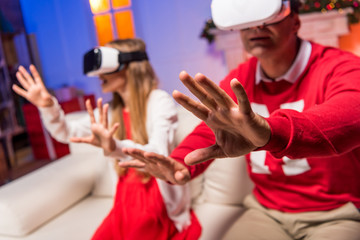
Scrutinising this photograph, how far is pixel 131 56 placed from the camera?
1.45 metres

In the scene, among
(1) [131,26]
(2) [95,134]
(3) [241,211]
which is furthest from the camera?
(1) [131,26]

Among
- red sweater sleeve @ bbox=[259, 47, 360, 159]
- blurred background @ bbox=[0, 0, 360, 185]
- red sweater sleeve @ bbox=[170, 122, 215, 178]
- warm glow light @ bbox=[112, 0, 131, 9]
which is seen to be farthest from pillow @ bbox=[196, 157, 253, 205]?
warm glow light @ bbox=[112, 0, 131, 9]

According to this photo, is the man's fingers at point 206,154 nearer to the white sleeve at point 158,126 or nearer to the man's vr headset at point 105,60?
the white sleeve at point 158,126

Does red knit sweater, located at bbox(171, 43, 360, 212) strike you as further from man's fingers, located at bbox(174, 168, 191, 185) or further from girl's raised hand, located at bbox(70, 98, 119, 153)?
girl's raised hand, located at bbox(70, 98, 119, 153)

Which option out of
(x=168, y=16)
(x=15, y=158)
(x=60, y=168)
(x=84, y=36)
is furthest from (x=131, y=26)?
(x=60, y=168)

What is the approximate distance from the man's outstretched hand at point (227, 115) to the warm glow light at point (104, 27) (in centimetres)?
355

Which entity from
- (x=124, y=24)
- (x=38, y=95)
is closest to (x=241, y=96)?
(x=38, y=95)

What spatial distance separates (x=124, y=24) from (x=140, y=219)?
9.91ft

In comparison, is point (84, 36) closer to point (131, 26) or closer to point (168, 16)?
point (131, 26)

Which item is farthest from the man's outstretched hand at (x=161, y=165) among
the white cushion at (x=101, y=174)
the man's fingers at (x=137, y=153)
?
the white cushion at (x=101, y=174)

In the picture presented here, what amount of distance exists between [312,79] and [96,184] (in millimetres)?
1316

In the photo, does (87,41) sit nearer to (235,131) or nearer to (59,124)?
(59,124)

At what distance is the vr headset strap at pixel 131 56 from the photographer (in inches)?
56.1

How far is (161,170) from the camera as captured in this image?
3.09ft
